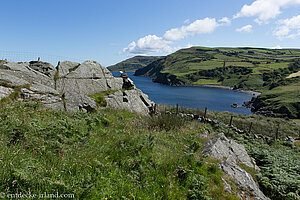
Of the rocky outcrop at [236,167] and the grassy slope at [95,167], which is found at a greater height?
the grassy slope at [95,167]

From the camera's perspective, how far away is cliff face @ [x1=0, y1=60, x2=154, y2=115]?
10.2m

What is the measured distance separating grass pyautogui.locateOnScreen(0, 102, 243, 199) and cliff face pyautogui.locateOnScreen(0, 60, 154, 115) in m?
4.11

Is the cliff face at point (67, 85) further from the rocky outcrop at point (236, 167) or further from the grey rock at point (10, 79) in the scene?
the rocky outcrop at point (236, 167)

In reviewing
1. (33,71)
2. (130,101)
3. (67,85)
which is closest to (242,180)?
(130,101)

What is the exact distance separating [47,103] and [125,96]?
7.57m

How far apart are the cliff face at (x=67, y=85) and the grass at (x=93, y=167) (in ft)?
13.5

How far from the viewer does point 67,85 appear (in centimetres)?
1398

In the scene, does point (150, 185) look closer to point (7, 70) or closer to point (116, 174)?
point (116, 174)

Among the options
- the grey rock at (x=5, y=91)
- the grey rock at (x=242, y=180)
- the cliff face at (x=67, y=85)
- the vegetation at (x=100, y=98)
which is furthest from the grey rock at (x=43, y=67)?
the grey rock at (x=242, y=180)

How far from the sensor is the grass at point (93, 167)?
10.7ft

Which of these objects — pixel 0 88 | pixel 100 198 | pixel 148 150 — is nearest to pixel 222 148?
pixel 148 150

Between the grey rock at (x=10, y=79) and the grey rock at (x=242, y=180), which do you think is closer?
the grey rock at (x=242, y=180)

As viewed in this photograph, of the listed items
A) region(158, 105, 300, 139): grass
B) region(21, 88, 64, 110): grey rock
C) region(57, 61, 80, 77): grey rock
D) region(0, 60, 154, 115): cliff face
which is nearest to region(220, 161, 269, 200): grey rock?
region(0, 60, 154, 115): cliff face

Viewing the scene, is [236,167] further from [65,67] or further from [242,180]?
[65,67]
